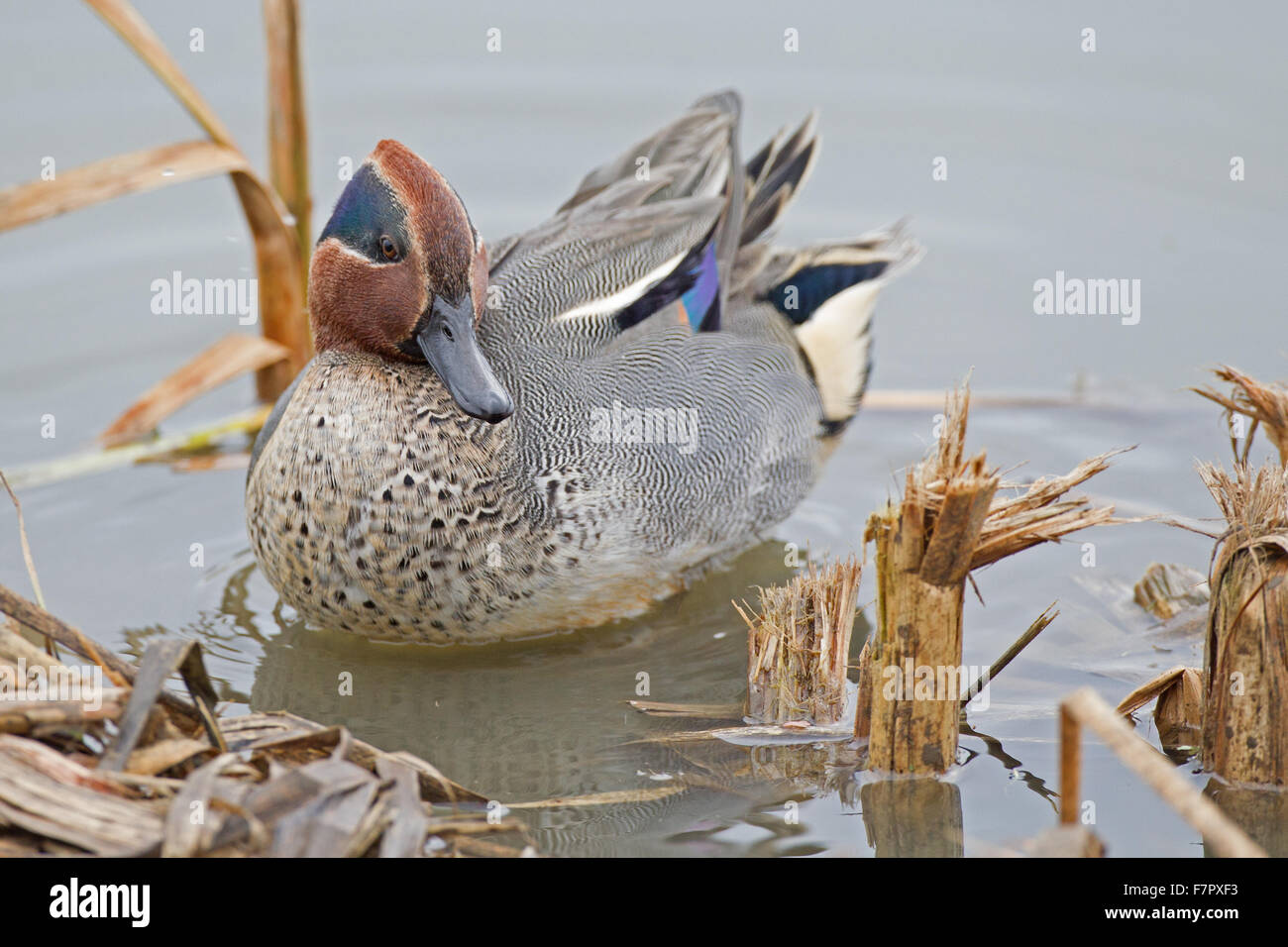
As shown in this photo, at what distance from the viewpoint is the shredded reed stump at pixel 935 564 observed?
3135 millimetres

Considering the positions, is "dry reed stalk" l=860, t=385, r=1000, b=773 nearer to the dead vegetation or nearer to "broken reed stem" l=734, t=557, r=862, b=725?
"broken reed stem" l=734, t=557, r=862, b=725

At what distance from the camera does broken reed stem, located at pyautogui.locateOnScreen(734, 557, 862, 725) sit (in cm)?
374

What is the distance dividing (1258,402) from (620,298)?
5.82 feet

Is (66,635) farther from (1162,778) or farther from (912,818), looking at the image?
(1162,778)

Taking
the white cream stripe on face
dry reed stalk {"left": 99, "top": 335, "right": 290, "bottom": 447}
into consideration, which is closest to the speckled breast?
the white cream stripe on face

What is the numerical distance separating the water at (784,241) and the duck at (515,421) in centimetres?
31

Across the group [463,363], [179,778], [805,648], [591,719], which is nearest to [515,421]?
[463,363]

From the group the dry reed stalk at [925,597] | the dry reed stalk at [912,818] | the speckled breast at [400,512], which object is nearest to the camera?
the dry reed stalk at [925,597]

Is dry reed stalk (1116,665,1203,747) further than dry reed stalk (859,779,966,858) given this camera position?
Yes

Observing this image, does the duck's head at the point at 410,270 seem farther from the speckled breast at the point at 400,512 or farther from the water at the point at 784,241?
the water at the point at 784,241

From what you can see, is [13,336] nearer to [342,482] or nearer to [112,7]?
[112,7]

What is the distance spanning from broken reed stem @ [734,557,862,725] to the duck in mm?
580

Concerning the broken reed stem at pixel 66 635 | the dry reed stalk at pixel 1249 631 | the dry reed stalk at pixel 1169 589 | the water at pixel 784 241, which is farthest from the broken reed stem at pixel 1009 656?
the broken reed stem at pixel 66 635

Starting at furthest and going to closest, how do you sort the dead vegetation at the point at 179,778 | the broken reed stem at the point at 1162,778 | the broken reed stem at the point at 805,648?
the broken reed stem at the point at 805,648, the dead vegetation at the point at 179,778, the broken reed stem at the point at 1162,778
